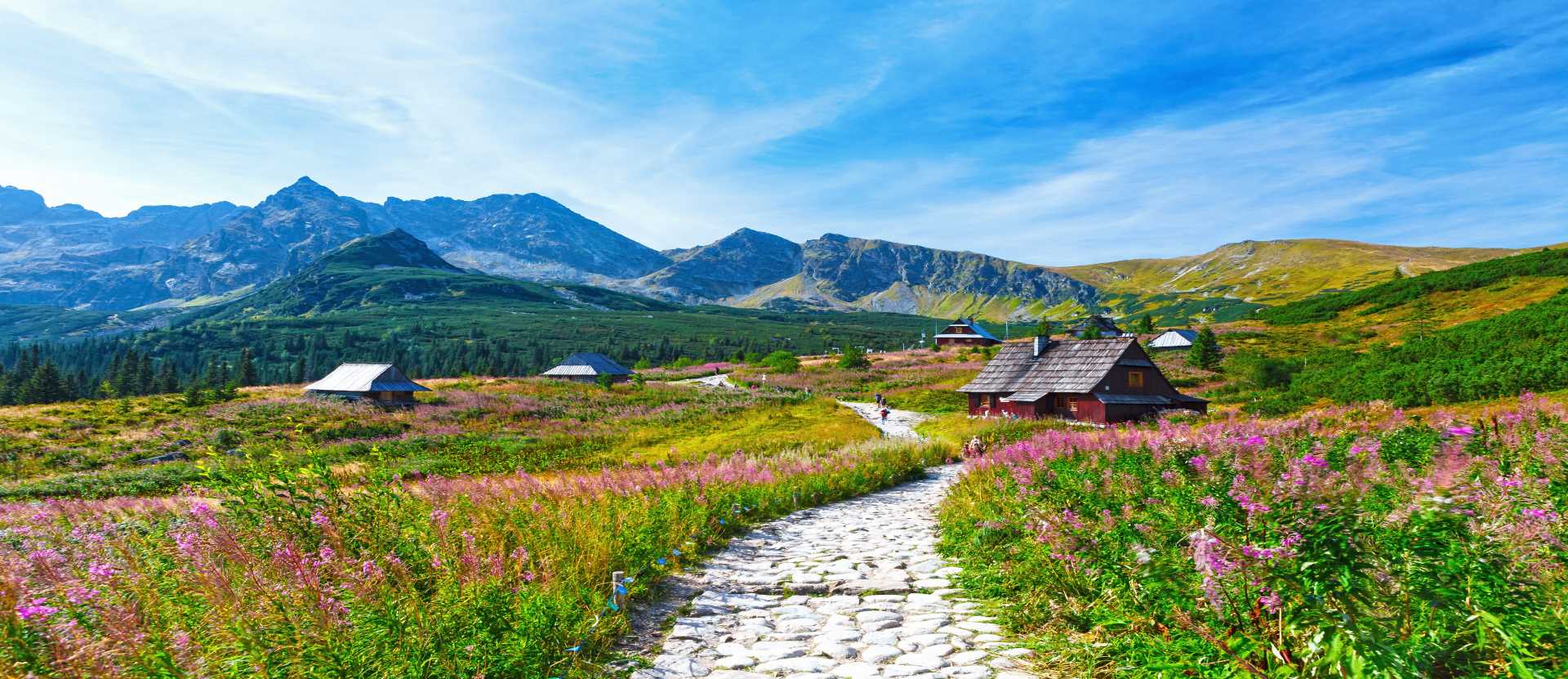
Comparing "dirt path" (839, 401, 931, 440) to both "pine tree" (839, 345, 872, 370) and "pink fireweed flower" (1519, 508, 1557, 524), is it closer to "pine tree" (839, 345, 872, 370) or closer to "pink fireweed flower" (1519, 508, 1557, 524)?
"pink fireweed flower" (1519, 508, 1557, 524)

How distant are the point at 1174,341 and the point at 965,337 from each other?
35.5 m

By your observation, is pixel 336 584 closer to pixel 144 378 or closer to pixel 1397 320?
pixel 1397 320

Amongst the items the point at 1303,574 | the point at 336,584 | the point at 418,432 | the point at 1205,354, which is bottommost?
the point at 418,432

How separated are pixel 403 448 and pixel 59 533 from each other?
2566cm

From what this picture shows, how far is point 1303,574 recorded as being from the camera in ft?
11.0

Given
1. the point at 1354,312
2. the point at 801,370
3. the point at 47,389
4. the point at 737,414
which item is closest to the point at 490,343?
the point at 47,389

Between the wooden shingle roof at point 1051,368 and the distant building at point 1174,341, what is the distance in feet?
146

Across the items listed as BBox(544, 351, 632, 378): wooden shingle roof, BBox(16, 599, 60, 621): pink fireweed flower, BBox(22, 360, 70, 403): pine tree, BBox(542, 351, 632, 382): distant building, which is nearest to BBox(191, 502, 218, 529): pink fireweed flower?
BBox(16, 599, 60, 621): pink fireweed flower

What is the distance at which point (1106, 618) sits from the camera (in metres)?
4.63

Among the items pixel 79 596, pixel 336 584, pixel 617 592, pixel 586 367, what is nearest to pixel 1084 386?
pixel 617 592

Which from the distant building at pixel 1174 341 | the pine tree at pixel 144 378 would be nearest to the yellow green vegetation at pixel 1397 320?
the distant building at pixel 1174 341

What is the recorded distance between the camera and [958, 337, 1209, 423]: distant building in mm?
36750

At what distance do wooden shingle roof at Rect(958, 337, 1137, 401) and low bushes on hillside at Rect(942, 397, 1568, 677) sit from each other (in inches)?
1226

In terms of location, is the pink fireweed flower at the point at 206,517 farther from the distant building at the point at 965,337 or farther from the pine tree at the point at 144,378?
the distant building at the point at 965,337
